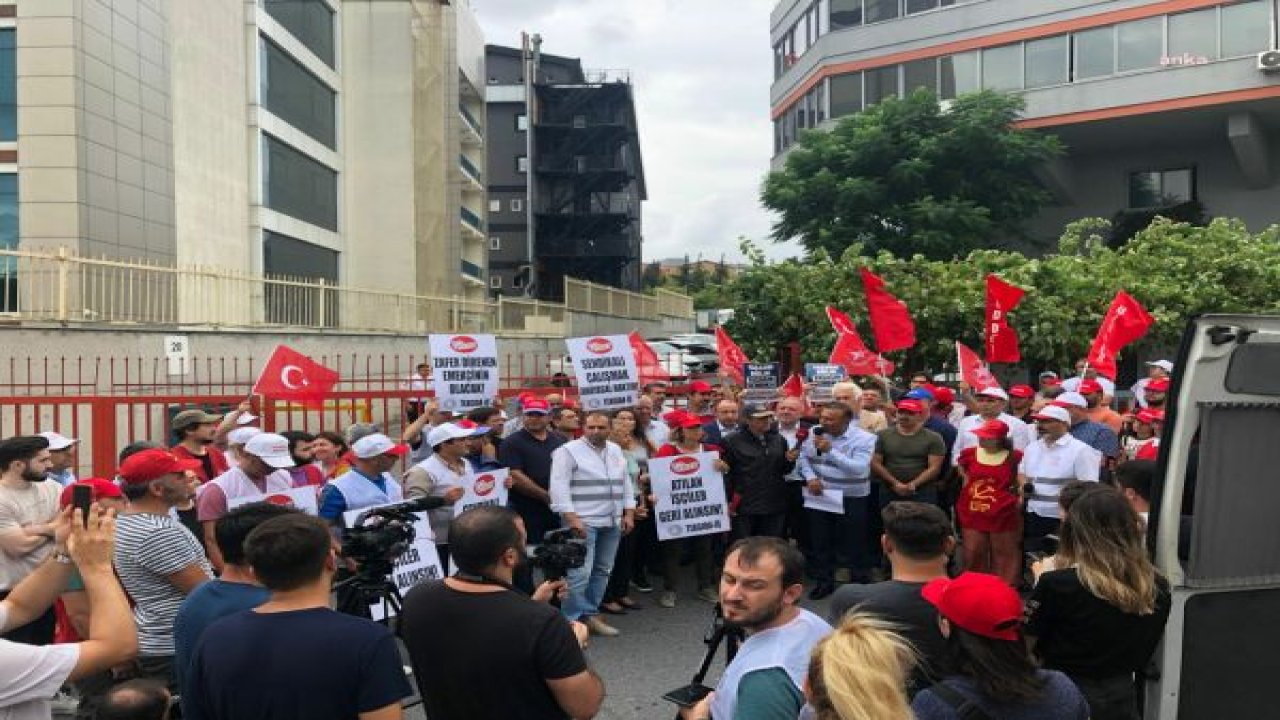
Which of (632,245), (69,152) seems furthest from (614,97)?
(69,152)

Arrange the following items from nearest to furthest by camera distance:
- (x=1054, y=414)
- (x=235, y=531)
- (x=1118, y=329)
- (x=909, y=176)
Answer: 1. (x=235, y=531)
2. (x=1054, y=414)
3. (x=1118, y=329)
4. (x=909, y=176)

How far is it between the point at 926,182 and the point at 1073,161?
10.1 metres

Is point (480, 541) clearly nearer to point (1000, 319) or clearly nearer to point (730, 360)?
point (1000, 319)

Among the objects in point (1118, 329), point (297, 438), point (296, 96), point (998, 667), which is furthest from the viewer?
point (296, 96)

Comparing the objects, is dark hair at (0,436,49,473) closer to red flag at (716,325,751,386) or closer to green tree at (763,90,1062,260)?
red flag at (716,325,751,386)

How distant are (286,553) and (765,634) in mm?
1484

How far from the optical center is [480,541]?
11.2 ft

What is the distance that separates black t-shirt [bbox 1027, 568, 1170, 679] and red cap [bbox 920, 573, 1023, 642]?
0.87 meters

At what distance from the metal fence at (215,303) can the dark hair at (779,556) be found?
11433mm

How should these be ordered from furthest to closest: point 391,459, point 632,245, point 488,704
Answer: point 632,245 < point 391,459 < point 488,704

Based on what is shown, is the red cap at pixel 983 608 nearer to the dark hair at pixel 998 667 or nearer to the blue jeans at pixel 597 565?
the dark hair at pixel 998 667

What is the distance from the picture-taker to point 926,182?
32.0m

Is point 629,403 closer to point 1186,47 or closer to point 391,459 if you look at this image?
point 391,459

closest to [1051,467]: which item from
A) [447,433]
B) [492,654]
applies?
[447,433]
